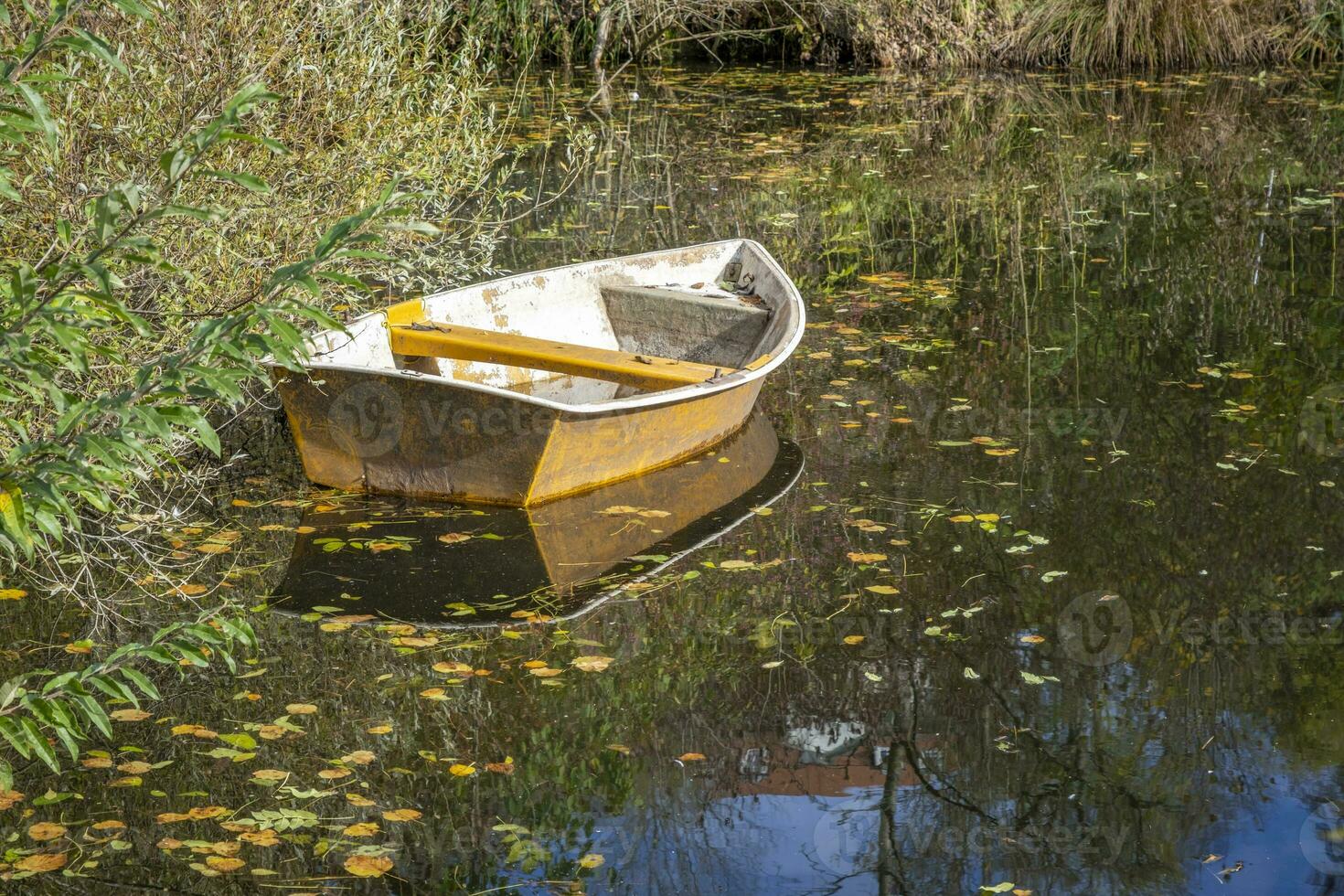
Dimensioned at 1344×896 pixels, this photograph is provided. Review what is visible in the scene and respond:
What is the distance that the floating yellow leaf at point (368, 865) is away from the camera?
3.69m

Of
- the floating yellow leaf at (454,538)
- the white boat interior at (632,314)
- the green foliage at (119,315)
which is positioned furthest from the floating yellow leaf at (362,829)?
the white boat interior at (632,314)

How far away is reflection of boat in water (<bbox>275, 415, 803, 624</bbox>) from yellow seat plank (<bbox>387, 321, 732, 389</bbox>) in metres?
0.49

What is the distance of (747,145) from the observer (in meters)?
13.8

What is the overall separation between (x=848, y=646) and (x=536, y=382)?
263cm

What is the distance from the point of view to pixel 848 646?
496 centimetres

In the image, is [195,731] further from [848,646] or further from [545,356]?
[545,356]

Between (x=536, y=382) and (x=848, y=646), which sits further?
(x=536, y=382)

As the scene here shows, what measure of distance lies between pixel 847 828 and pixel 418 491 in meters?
2.66

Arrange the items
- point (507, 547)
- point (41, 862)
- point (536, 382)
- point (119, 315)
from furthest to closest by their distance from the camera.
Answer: point (536, 382), point (507, 547), point (41, 862), point (119, 315)

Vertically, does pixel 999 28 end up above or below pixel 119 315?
below

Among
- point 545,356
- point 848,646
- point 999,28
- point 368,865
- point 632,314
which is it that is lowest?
point 848,646

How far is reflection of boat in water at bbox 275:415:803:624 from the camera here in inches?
206

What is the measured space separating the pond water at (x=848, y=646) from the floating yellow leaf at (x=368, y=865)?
0.06 feet

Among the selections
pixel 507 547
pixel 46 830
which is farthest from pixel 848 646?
pixel 46 830
